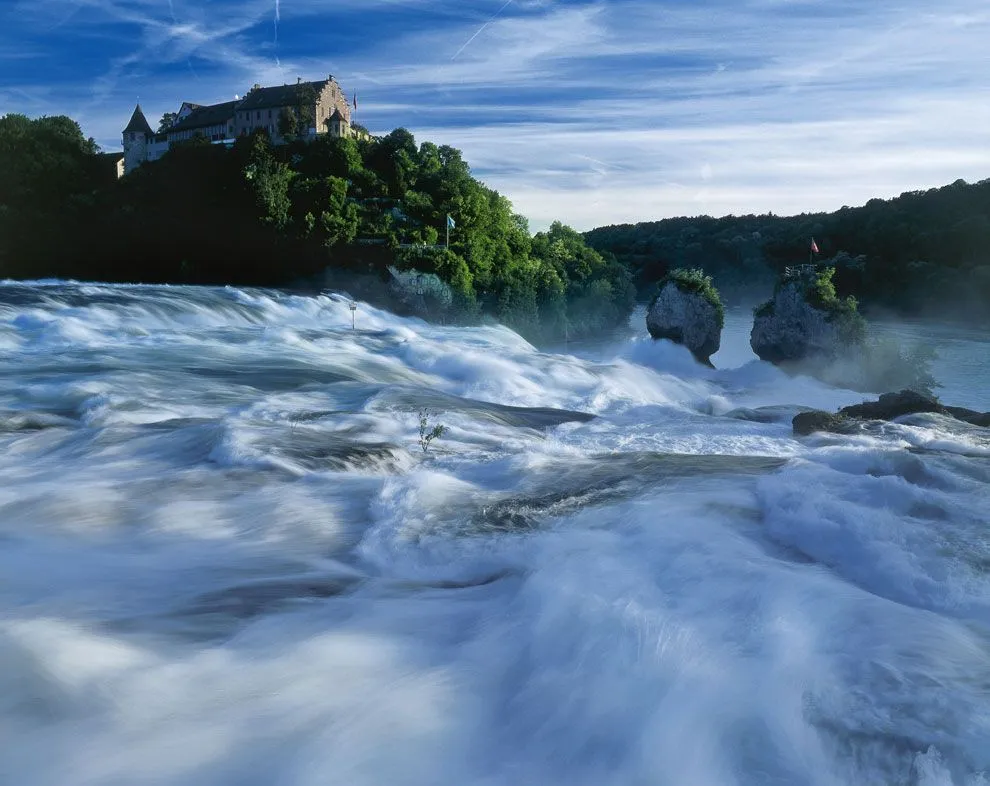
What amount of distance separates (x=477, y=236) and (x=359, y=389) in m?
32.0

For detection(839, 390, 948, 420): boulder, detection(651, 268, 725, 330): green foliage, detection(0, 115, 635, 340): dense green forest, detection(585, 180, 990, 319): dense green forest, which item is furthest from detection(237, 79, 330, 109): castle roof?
detection(839, 390, 948, 420): boulder

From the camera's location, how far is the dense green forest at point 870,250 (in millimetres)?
58562

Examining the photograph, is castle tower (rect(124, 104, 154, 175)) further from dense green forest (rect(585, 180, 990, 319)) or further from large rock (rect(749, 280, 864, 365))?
large rock (rect(749, 280, 864, 365))

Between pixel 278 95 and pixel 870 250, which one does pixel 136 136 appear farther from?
pixel 870 250

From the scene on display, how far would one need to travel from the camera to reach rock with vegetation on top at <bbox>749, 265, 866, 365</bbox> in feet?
102

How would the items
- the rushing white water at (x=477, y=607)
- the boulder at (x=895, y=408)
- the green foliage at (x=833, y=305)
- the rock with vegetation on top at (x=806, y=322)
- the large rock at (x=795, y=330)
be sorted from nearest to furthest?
the rushing white water at (x=477, y=607), the boulder at (x=895, y=408), the green foliage at (x=833, y=305), the rock with vegetation on top at (x=806, y=322), the large rock at (x=795, y=330)

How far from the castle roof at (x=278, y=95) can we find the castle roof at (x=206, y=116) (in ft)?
5.56

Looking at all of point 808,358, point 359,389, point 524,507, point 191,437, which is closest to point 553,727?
point 524,507

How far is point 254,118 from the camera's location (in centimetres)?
6450

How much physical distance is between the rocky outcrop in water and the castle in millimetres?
46718

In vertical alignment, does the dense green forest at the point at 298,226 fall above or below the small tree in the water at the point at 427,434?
above

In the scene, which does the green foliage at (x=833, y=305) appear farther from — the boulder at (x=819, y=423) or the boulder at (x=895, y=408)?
the boulder at (x=819, y=423)

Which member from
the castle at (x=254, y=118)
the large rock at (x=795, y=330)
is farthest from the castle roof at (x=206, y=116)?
the large rock at (x=795, y=330)

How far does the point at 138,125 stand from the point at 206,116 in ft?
29.6
